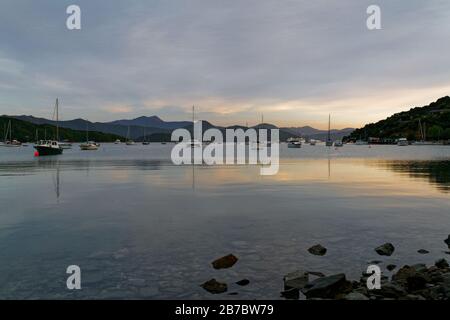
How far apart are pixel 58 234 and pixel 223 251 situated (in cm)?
832

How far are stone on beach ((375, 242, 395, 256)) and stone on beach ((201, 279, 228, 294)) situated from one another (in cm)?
700

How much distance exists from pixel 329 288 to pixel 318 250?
14.6 ft

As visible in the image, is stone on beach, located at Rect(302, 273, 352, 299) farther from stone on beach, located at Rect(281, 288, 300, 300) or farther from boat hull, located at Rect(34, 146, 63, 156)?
boat hull, located at Rect(34, 146, 63, 156)

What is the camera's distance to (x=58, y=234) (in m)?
18.3

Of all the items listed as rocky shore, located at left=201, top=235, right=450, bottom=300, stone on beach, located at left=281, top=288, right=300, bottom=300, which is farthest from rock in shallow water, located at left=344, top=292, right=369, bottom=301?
stone on beach, located at left=281, top=288, right=300, bottom=300

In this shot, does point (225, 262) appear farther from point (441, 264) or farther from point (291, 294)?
point (441, 264)

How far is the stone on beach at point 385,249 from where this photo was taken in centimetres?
1513

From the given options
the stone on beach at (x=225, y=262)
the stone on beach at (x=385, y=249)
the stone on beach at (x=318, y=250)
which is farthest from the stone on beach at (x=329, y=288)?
the stone on beach at (x=385, y=249)

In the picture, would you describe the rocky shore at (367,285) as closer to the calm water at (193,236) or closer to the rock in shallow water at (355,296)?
the rock in shallow water at (355,296)

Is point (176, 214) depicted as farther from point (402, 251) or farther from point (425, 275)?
point (425, 275)

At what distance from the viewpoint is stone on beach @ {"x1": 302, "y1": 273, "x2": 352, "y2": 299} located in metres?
10.7

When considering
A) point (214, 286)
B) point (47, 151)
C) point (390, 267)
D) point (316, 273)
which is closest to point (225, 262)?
point (214, 286)
